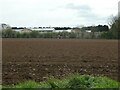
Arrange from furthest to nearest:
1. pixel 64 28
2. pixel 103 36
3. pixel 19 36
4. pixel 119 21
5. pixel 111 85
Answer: pixel 64 28 < pixel 19 36 < pixel 103 36 < pixel 119 21 < pixel 111 85

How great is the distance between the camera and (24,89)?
7.87 m

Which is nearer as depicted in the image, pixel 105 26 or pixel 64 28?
pixel 105 26

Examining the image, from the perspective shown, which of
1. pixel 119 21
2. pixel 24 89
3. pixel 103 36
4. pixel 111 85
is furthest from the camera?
pixel 103 36

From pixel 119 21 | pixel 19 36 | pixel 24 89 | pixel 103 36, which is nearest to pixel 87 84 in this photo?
pixel 24 89

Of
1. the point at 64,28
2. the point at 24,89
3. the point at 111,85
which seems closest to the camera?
the point at 24,89

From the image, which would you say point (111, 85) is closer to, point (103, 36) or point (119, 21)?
point (119, 21)

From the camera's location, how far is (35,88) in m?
7.96

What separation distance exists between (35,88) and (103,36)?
102m

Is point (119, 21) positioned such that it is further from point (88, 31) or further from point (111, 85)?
point (111, 85)

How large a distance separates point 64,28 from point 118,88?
4677 inches

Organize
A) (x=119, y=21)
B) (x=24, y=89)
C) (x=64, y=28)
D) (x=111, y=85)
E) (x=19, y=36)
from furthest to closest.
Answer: (x=64, y=28)
(x=19, y=36)
(x=119, y=21)
(x=111, y=85)
(x=24, y=89)

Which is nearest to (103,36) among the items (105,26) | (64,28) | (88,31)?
(105,26)

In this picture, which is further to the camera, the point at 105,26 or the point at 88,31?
the point at 88,31

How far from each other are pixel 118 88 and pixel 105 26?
103 metres
